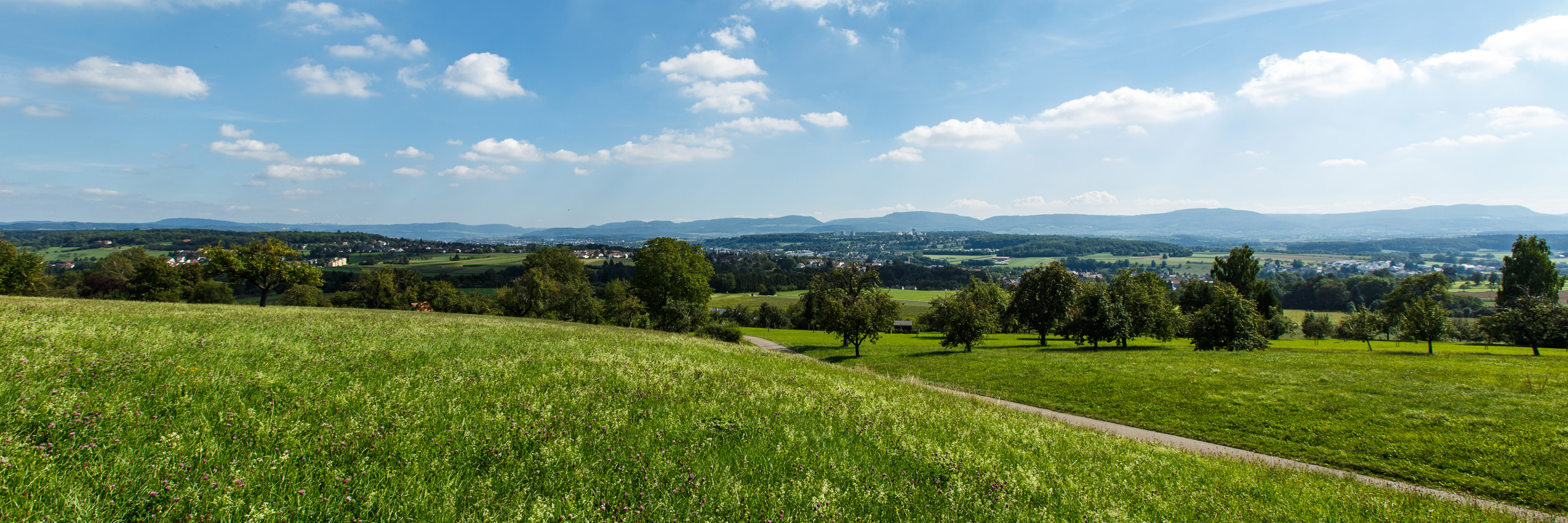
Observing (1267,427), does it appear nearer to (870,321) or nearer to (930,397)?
(930,397)

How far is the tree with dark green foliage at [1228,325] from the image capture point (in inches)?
1661

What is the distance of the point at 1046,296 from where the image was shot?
49438mm

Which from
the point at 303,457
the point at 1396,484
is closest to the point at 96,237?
the point at 303,457

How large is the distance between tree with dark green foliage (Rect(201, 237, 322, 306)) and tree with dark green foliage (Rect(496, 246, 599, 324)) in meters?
23.7

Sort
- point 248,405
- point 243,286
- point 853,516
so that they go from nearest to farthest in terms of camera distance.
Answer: point 853,516, point 248,405, point 243,286

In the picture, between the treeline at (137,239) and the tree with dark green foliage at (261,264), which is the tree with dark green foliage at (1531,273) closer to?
the tree with dark green foliage at (261,264)

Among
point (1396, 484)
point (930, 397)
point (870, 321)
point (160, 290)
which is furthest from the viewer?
point (160, 290)

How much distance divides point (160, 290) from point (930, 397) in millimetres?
94084

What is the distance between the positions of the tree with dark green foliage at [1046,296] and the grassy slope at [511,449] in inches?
1592

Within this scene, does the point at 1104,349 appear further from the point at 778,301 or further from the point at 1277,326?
the point at 778,301

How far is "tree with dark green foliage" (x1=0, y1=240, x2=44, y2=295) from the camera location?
4841 cm

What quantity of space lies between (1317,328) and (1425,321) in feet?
129

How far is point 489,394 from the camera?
8.61m

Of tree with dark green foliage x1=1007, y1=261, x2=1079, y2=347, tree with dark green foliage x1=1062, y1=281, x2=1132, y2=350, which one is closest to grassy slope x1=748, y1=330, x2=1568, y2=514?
tree with dark green foliage x1=1062, y1=281, x2=1132, y2=350
